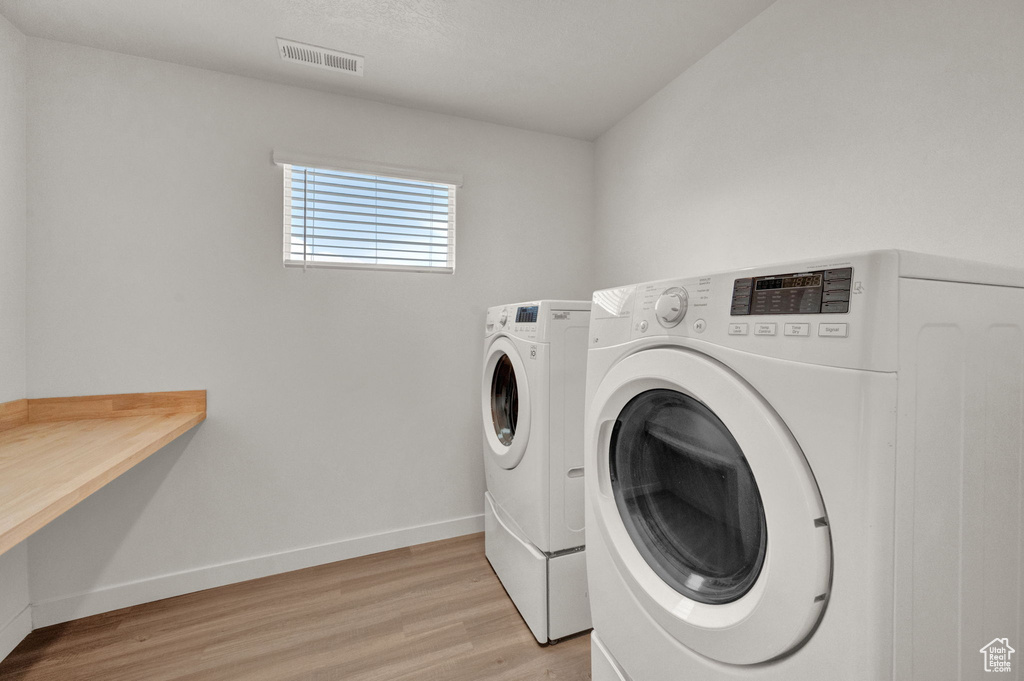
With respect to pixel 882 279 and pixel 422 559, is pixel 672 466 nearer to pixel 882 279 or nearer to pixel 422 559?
pixel 882 279

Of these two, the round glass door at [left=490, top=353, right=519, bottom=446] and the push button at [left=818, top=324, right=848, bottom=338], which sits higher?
the push button at [left=818, top=324, right=848, bottom=338]

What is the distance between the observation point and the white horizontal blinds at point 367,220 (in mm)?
2053

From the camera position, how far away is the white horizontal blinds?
6.73 ft

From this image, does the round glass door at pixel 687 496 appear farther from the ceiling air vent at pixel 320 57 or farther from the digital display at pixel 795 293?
the ceiling air vent at pixel 320 57

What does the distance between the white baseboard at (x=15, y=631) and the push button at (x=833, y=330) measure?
2.62 meters

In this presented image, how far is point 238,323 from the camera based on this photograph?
1.95m

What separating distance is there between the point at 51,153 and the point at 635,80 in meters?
2.48

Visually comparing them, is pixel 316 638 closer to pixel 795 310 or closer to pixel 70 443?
pixel 70 443

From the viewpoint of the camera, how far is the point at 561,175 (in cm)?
258

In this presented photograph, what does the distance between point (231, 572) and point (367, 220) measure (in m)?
1.77

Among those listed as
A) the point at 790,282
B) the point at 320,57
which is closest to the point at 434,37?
the point at 320,57

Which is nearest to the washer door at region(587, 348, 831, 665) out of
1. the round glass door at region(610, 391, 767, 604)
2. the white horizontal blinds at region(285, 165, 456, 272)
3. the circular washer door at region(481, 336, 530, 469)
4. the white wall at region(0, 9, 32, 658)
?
the round glass door at region(610, 391, 767, 604)

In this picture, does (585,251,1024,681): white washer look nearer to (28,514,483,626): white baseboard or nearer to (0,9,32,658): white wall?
(28,514,483,626): white baseboard

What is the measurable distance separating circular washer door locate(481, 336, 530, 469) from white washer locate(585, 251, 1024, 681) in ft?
2.44
